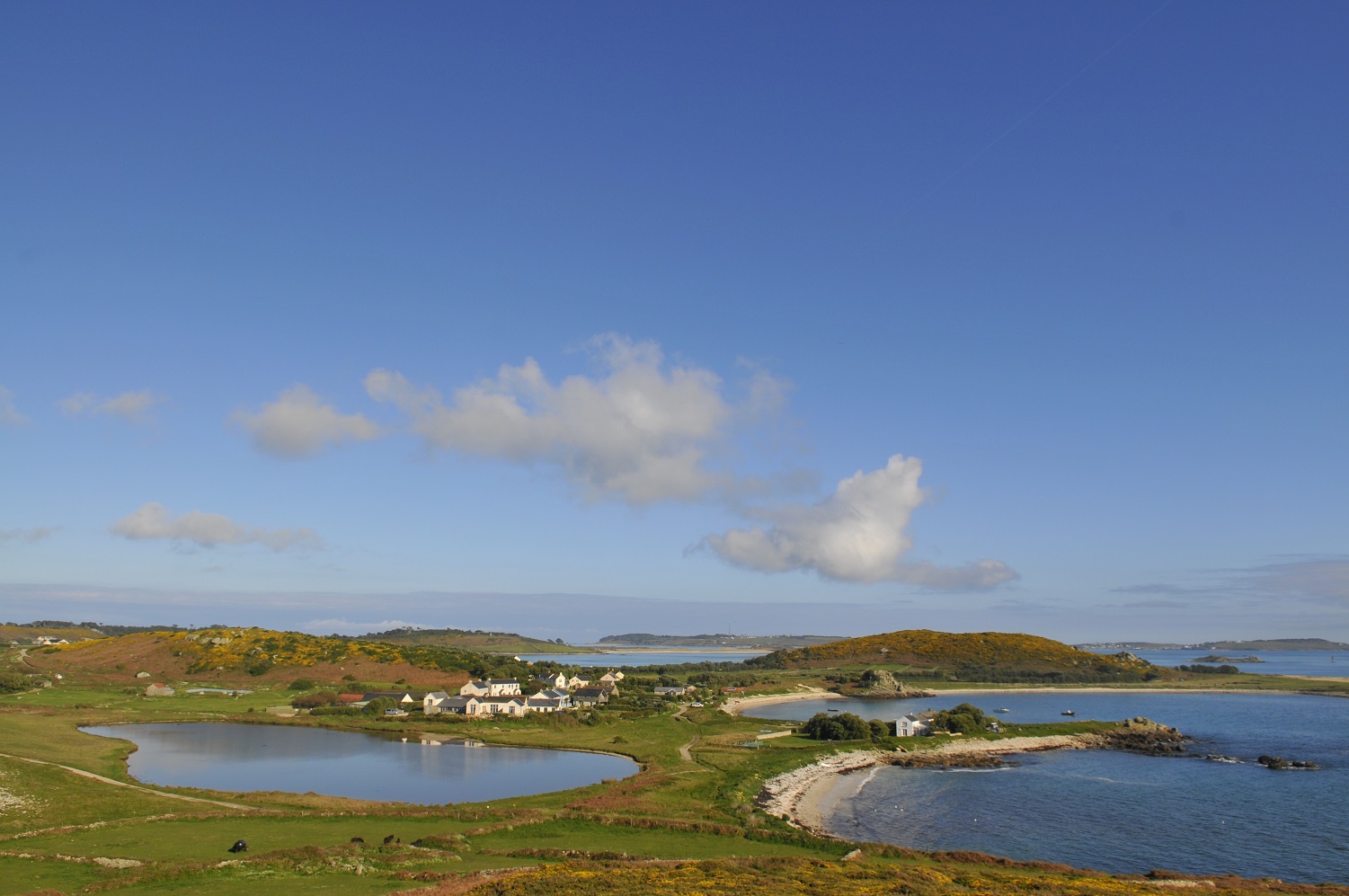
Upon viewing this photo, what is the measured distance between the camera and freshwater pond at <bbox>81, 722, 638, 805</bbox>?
181 feet

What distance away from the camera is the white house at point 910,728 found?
86.0 m

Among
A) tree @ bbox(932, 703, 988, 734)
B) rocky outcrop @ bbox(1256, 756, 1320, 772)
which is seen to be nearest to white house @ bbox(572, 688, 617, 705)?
tree @ bbox(932, 703, 988, 734)

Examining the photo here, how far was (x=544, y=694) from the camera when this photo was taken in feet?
355

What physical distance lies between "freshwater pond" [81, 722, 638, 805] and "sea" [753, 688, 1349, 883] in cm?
2296

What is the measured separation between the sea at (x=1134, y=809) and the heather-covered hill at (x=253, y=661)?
8717 centimetres

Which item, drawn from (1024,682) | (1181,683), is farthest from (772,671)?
(1181,683)

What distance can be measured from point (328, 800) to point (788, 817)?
2836 cm

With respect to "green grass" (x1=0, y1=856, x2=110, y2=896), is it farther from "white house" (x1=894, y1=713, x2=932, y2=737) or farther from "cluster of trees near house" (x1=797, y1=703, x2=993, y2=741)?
"white house" (x1=894, y1=713, x2=932, y2=737)

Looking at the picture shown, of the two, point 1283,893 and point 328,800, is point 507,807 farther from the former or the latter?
point 1283,893

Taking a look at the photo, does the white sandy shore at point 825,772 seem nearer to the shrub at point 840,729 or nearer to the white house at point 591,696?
the shrub at point 840,729

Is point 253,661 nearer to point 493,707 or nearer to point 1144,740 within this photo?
point 493,707

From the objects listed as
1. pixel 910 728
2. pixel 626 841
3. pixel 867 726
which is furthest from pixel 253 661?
pixel 626 841

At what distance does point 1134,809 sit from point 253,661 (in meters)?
137

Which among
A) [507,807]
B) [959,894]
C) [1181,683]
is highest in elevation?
[959,894]
